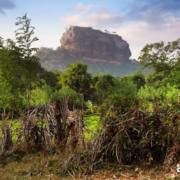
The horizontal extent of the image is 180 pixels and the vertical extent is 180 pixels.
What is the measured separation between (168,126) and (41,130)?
261cm

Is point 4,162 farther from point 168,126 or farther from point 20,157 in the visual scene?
point 168,126

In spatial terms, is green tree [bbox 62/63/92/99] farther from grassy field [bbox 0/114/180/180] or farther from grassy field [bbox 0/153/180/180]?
grassy field [bbox 0/153/180/180]

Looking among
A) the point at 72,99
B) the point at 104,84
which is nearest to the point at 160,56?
the point at 104,84

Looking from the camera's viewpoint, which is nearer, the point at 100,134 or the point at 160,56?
the point at 100,134

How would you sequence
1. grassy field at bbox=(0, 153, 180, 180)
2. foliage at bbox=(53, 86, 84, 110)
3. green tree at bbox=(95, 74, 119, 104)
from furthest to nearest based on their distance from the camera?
green tree at bbox=(95, 74, 119, 104) < foliage at bbox=(53, 86, 84, 110) < grassy field at bbox=(0, 153, 180, 180)

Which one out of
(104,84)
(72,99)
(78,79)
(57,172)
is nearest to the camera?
(57,172)

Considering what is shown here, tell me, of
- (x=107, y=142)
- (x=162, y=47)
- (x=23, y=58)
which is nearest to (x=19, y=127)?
(x=107, y=142)

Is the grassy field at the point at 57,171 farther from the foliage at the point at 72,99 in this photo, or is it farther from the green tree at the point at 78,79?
the green tree at the point at 78,79

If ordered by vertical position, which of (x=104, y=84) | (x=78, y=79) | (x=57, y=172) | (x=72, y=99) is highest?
(x=78, y=79)

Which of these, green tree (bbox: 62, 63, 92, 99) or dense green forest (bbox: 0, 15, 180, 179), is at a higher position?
green tree (bbox: 62, 63, 92, 99)

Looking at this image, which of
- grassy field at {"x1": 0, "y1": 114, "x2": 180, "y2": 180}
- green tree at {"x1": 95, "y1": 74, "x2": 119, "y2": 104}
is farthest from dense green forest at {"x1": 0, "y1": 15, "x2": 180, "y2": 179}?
green tree at {"x1": 95, "y1": 74, "x2": 119, "y2": 104}

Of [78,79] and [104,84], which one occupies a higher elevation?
[78,79]

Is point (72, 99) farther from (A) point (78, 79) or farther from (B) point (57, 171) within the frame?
(A) point (78, 79)

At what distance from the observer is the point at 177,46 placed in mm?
48656
